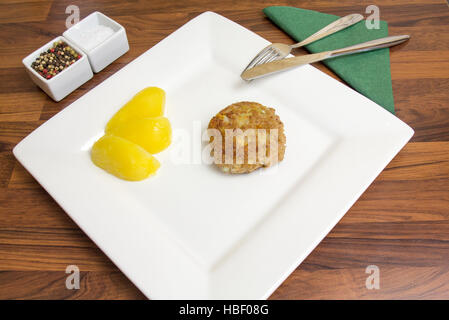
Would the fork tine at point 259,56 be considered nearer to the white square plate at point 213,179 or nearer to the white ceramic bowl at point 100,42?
the white square plate at point 213,179

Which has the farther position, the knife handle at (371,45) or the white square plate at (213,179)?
the knife handle at (371,45)

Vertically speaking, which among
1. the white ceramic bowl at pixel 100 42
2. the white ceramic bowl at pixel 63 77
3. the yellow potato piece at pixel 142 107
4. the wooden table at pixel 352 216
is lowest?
the wooden table at pixel 352 216

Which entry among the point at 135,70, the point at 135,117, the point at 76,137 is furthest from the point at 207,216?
the point at 135,70

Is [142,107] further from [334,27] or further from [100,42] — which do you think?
[334,27]

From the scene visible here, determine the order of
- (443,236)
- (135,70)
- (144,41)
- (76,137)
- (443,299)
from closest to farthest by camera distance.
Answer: (443,299), (443,236), (76,137), (135,70), (144,41)

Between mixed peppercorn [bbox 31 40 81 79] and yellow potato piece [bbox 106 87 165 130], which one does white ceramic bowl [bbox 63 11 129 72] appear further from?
yellow potato piece [bbox 106 87 165 130]

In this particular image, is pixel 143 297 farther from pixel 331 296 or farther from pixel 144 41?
pixel 144 41

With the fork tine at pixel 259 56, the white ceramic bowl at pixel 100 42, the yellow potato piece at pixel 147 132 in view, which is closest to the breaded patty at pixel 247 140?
the yellow potato piece at pixel 147 132
